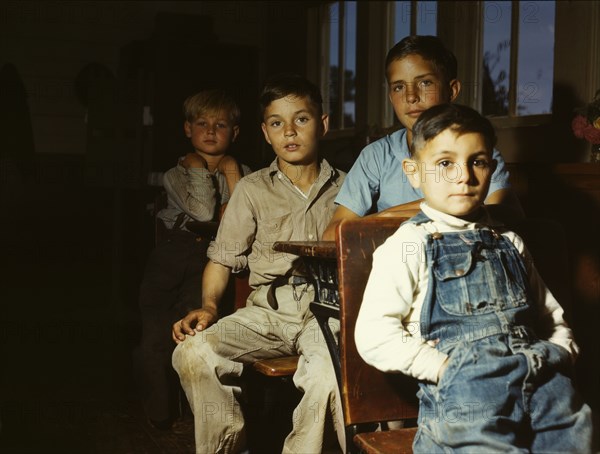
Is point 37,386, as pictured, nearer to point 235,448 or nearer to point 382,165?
point 235,448

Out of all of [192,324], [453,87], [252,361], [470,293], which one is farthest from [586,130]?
[470,293]

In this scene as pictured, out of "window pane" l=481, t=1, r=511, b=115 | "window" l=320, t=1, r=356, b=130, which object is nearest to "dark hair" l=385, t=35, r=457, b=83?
"window pane" l=481, t=1, r=511, b=115

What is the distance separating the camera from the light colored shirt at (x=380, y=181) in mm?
2658

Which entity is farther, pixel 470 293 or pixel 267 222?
pixel 267 222

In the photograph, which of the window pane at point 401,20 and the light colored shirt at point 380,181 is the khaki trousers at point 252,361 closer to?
the light colored shirt at point 380,181

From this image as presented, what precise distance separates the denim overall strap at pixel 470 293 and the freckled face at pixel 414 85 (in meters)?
0.96

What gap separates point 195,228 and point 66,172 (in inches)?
188

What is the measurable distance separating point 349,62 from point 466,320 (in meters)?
5.59

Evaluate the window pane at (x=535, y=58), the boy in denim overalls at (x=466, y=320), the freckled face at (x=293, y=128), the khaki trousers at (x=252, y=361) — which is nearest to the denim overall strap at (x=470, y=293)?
the boy in denim overalls at (x=466, y=320)

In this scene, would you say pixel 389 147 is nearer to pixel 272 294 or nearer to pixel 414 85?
pixel 414 85

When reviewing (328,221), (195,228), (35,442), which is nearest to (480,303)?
(328,221)

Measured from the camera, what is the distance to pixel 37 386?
421 centimetres

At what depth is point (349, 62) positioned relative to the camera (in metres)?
7.04

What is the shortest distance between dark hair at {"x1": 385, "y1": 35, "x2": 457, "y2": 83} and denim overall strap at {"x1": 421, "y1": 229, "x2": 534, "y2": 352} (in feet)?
3.54
